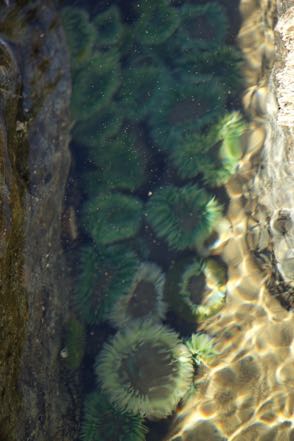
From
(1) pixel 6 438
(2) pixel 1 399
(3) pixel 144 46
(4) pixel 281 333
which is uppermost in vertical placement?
(3) pixel 144 46

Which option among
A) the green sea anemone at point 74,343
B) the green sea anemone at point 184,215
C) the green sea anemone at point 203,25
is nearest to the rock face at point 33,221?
the green sea anemone at point 74,343

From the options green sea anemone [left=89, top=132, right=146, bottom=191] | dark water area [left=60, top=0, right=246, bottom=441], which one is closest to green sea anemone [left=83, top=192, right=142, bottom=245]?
dark water area [left=60, top=0, right=246, bottom=441]

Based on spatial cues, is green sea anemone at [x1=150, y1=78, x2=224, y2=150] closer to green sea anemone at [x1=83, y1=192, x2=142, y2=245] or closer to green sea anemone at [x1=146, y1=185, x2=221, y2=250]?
green sea anemone at [x1=146, y1=185, x2=221, y2=250]

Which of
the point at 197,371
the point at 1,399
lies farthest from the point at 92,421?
the point at 1,399

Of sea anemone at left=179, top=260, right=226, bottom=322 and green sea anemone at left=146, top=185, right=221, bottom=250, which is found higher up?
green sea anemone at left=146, top=185, right=221, bottom=250

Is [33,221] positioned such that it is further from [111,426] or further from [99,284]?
[111,426]

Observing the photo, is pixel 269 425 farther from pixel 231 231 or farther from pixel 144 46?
pixel 144 46
